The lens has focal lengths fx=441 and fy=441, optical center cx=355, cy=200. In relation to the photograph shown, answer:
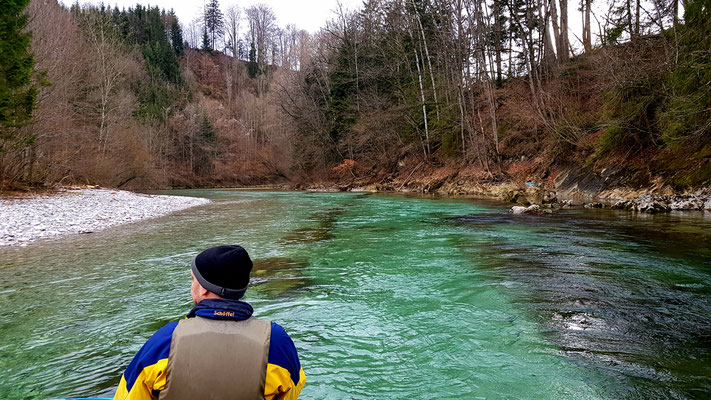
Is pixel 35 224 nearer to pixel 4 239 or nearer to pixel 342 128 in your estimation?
pixel 4 239

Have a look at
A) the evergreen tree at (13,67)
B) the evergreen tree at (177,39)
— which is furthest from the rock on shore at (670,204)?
the evergreen tree at (177,39)

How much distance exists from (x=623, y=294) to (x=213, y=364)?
5600 mm

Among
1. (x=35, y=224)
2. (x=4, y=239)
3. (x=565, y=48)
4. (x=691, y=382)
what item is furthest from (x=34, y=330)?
(x=565, y=48)

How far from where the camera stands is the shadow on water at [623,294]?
368 cm

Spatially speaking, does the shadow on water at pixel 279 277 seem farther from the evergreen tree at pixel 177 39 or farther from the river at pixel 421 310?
the evergreen tree at pixel 177 39

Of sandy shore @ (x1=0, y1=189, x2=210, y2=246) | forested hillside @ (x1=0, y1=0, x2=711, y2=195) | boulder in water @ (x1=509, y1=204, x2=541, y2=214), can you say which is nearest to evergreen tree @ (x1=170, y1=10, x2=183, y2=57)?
forested hillside @ (x1=0, y1=0, x2=711, y2=195)

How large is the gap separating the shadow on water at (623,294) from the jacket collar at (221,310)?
298 cm

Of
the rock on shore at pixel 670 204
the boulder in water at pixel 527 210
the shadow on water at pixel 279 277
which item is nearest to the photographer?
the shadow on water at pixel 279 277

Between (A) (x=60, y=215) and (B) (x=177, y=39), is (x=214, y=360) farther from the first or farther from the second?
(B) (x=177, y=39)

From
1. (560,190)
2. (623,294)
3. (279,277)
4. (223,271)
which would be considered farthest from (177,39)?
(223,271)

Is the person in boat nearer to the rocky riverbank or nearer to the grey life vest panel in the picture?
the grey life vest panel

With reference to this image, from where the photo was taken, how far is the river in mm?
3600

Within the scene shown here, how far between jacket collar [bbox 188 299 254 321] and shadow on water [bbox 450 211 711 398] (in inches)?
117

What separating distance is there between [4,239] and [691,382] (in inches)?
488
